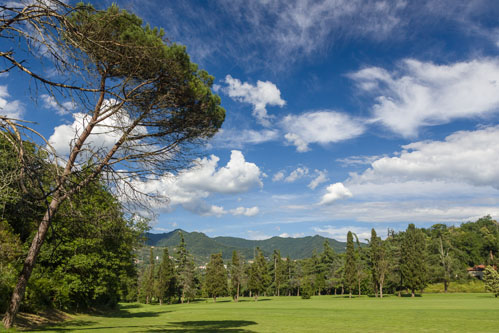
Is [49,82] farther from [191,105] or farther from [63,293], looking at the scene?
[63,293]

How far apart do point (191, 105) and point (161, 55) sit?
108 inches

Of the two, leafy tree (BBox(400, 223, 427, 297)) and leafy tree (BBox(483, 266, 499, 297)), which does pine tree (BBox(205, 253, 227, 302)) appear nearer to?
leafy tree (BBox(400, 223, 427, 297))

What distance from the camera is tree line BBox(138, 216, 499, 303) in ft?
198

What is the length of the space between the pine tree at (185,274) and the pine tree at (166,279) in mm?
1748

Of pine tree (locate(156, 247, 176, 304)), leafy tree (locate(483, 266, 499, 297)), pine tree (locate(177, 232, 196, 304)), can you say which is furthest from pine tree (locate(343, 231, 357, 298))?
pine tree (locate(156, 247, 176, 304))

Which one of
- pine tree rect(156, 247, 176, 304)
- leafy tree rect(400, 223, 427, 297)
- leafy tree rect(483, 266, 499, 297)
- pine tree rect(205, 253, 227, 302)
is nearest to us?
leafy tree rect(483, 266, 499, 297)

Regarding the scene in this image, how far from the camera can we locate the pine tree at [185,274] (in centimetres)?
6575

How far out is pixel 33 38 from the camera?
4.13 metres

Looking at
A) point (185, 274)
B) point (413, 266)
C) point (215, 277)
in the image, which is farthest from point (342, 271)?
point (185, 274)

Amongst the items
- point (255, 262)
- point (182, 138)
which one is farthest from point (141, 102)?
point (255, 262)

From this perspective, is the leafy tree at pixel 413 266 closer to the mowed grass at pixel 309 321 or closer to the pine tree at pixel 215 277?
the mowed grass at pixel 309 321

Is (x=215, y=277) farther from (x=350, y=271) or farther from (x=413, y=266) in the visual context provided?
(x=413, y=266)

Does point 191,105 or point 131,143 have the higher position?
point 191,105

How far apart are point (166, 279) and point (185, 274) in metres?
4.57
